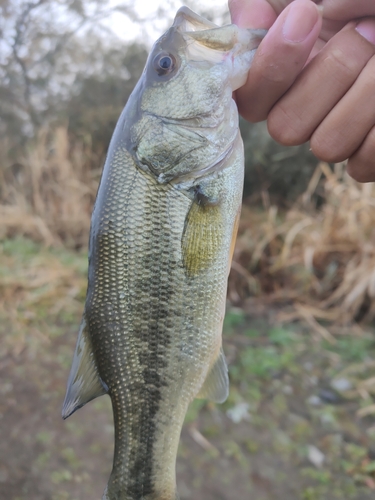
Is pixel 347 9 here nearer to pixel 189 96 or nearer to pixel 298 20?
pixel 298 20

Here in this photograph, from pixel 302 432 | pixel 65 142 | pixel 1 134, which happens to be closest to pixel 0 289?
pixel 65 142

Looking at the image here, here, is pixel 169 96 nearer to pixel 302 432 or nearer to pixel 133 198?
pixel 133 198

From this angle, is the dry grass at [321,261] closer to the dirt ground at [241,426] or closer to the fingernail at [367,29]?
the dirt ground at [241,426]

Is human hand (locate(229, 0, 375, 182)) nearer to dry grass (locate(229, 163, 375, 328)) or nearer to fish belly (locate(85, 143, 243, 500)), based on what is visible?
fish belly (locate(85, 143, 243, 500))

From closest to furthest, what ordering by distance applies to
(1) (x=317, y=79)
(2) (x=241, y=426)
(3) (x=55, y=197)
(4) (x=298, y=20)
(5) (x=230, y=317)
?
(4) (x=298, y=20), (1) (x=317, y=79), (2) (x=241, y=426), (5) (x=230, y=317), (3) (x=55, y=197)

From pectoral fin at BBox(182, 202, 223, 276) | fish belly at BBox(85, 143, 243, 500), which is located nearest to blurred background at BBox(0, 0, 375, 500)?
fish belly at BBox(85, 143, 243, 500)

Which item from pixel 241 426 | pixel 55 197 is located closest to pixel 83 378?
pixel 241 426
